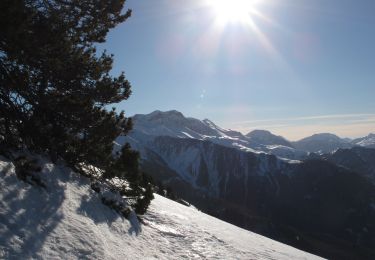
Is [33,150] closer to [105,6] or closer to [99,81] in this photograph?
[99,81]

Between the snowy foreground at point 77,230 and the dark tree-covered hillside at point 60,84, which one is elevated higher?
the dark tree-covered hillside at point 60,84

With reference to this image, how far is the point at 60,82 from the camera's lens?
14.3 m

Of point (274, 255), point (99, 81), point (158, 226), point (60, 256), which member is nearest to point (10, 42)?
point (99, 81)

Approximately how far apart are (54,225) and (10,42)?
6061 millimetres

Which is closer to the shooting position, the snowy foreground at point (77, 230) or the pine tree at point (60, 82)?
the snowy foreground at point (77, 230)

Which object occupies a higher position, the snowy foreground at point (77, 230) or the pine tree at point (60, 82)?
the pine tree at point (60, 82)

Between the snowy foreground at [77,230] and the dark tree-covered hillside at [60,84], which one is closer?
the snowy foreground at [77,230]

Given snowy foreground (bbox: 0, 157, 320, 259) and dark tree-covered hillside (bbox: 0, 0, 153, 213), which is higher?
dark tree-covered hillside (bbox: 0, 0, 153, 213)

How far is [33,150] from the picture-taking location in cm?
1359

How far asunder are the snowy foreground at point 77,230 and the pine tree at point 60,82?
1413mm

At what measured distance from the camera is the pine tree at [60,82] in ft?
41.7

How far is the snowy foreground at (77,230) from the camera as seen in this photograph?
28.7 feet

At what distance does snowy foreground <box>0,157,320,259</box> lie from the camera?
8.75 m

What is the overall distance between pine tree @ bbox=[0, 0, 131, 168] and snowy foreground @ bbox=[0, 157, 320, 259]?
1413mm
